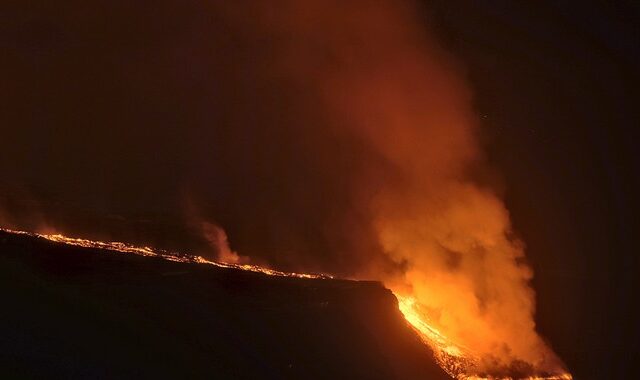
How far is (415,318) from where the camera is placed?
361 inches

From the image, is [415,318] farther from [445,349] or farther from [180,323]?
[180,323]

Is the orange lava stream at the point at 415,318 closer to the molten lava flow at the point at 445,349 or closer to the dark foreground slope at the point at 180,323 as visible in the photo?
the molten lava flow at the point at 445,349

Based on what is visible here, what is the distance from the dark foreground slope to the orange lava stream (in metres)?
0.18

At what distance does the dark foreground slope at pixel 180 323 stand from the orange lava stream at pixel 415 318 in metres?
0.18

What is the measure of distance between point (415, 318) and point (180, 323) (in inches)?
144

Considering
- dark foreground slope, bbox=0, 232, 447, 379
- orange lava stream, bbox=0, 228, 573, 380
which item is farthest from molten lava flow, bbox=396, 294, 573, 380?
dark foreground slope, bbox=0, 232, 447, 379

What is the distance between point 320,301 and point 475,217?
3.95 m

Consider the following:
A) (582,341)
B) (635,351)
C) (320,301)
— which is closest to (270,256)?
(320,301)

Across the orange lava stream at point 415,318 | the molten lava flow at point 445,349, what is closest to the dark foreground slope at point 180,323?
the orange lava stream at point 415,318

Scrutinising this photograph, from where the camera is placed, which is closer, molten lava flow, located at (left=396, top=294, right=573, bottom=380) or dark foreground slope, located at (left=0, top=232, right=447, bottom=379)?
dark foreground slope, located at (left=0, top=232, right=447, bottom=379)

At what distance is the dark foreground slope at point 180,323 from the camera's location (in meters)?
6.20

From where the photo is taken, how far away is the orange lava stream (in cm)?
784

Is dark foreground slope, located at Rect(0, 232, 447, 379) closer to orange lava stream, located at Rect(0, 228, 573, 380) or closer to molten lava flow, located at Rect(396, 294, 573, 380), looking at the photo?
orange lava stream, located at Rect(0, 228, 573, 380)

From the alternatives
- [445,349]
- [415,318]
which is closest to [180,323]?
[415,318]
